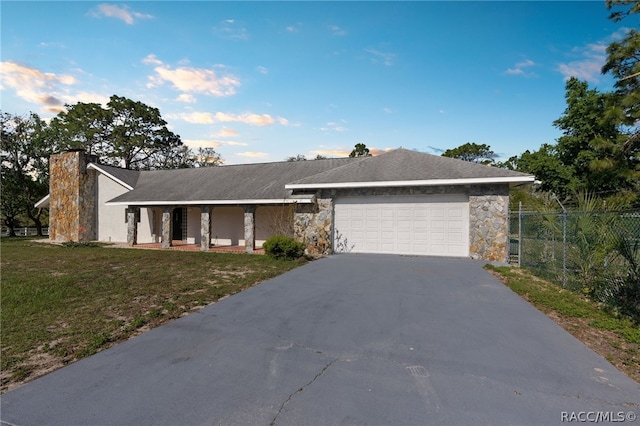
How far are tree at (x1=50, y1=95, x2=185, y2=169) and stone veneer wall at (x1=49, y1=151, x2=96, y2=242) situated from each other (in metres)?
13.4

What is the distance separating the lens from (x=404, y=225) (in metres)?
12.4

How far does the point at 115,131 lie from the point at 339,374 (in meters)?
39.0

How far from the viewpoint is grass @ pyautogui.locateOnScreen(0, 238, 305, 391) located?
402 centimetres

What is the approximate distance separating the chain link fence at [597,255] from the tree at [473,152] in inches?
1583

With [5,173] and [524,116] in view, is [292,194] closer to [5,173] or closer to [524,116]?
[524,116]

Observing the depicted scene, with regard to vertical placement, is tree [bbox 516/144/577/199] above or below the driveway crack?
above

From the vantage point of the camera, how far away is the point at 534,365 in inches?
140

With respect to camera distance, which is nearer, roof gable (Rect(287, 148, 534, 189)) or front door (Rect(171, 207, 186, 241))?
roof gable (Rect(287, 148, 534, 189))

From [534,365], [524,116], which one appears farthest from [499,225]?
[524,116]

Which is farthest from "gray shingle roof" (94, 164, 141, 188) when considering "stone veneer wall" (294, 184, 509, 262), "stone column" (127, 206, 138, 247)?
"stone veneer wall" (294, 184, 509, 262)

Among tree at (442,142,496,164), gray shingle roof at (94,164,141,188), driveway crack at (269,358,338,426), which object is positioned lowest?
driveway crack at (269,358,338,426)

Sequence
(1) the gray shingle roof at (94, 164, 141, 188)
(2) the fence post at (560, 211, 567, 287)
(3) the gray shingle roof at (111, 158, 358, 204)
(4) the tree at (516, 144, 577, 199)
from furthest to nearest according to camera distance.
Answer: (4) the tree at (516, 144, 577, 199) < (1) the gray shingle roof at (94, 164, 141, 188) < (3) the gray shingle roof at (111, 158, 358, 204) < (2) the fence post at (560, 211, 567, 287)

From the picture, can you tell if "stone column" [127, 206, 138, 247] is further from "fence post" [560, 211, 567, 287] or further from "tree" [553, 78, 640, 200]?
"tree" [553, 78, 640, 200]

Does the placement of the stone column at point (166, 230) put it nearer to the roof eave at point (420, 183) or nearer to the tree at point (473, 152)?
the roof eave at point (420, 183)
